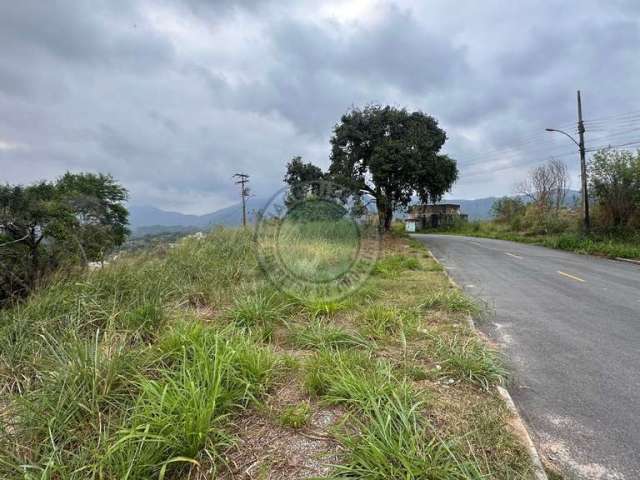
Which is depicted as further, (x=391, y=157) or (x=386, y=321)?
(x=391, y=157)

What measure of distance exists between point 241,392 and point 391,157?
17636 millimetres

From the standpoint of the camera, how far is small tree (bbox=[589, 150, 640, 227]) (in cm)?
1536

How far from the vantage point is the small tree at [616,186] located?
1536cm

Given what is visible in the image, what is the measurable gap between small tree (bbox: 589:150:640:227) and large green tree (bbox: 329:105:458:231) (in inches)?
296

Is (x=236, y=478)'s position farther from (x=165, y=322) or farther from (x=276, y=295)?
(x=276, y=295)

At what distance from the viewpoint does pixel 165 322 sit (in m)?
3.39

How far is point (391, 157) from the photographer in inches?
714

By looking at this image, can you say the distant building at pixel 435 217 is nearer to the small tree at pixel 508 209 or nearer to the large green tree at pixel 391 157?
the small tree at pixel 508 209

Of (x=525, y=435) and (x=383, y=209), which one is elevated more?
(x=383, y=209)

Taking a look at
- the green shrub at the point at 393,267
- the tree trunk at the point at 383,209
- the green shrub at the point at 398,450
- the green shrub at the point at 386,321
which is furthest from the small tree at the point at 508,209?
the green shrub at the point at 398,450

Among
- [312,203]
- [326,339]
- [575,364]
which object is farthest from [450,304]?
[312,203]

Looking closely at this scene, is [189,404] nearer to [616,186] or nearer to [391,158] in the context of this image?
[391,158]

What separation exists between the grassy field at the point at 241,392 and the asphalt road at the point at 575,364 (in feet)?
1.19

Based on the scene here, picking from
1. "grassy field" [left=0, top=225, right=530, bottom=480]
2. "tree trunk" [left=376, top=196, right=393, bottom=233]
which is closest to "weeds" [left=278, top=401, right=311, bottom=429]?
"grassy field" [left=0, top=225, right=530, bottom=480]
